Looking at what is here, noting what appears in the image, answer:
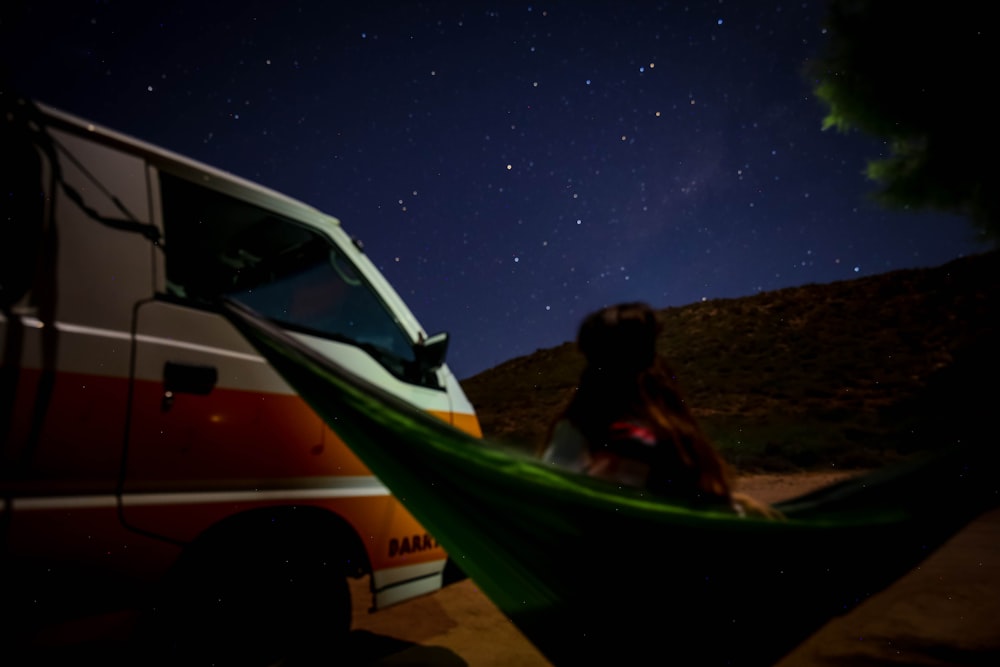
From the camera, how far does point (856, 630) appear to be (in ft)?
10.3

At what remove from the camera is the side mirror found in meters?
2.46

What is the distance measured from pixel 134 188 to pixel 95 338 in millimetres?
585

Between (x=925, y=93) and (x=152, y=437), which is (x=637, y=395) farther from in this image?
(x=925, y=93)

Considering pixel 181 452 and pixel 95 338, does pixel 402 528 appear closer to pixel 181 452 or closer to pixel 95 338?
pixel 181 452

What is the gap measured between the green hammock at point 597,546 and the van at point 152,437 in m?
0.35

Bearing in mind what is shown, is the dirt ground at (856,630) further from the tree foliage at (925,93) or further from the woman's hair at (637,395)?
the tree foliage at (925,93)

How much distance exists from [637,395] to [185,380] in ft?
4.87

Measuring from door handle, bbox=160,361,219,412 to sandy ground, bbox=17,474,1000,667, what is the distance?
42.3 inches

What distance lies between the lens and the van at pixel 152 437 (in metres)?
1.42

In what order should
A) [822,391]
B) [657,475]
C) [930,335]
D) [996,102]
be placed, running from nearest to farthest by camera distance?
[657,475], [996,102], [822,391], [930,335]

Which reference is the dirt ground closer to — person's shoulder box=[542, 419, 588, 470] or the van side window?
the van side window

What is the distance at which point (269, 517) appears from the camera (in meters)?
1.88

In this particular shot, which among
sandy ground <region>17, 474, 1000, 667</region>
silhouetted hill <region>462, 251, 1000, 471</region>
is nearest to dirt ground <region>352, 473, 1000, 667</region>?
sandy ground <region>17, 474, 1000, 667</region>

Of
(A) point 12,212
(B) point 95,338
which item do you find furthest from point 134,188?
(B) point 95,338
